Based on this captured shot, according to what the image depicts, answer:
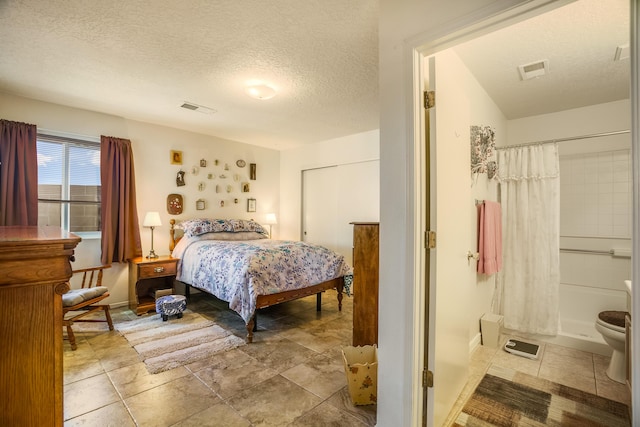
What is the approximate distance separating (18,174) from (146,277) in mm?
1616

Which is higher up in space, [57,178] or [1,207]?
[57,178]

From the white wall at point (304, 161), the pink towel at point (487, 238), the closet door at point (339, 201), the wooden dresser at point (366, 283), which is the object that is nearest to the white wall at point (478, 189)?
the pink towel at point (487, 238)

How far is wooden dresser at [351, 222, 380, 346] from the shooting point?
206cm

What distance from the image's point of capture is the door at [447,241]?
1451 millimetres

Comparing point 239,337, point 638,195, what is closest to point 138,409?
point 239,337

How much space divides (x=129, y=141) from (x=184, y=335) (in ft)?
8.35

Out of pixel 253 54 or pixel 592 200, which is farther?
pixel 592 200

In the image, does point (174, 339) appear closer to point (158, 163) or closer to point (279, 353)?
point (279, 353)

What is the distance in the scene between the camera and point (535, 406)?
5.92 feet

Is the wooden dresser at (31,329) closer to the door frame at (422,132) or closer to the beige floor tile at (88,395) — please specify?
the beige floor tile at (88,395)

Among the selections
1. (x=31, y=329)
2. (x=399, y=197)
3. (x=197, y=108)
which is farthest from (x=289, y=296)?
(x=197, y=108)

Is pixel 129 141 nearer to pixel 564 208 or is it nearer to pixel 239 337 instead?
pixel 239 337

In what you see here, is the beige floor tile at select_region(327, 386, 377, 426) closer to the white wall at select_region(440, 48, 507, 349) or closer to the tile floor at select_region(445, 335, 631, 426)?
the tile floor at select_region(445, 335, 631, 426)

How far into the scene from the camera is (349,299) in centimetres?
410
